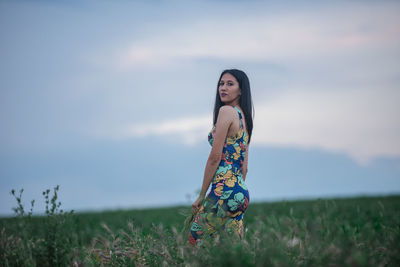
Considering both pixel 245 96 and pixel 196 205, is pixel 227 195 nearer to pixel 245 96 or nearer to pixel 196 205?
pixel 196 205

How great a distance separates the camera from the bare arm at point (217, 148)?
3588mm

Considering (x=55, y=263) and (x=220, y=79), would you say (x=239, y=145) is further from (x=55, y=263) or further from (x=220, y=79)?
(x=55, y=263)

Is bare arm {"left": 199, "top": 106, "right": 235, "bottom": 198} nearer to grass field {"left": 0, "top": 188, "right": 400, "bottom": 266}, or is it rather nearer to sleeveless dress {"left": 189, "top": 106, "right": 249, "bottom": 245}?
sleeveless dress {"left": 189, "top": 106, "right": 249, "bottom": 245}

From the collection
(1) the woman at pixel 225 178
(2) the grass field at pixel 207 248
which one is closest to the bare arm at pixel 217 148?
(1) the woman at pixel 225 178

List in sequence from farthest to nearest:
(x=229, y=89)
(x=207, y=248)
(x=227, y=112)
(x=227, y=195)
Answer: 1. (x=229, y=89)
2. (x=227, y=112)
3. (x=227, y=195)
4. (x=207, y=248)

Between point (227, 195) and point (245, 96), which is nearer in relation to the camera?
point (227, 195)

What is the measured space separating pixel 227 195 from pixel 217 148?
0.45 metres

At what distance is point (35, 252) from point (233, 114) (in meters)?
2.87

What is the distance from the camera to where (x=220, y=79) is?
4184 mm

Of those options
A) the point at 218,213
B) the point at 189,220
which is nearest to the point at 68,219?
the point at 189,220

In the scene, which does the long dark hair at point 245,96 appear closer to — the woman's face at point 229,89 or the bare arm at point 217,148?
the woman's face at point 229,89

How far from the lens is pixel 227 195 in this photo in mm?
3545

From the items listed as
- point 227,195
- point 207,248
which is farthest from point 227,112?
point 207,248

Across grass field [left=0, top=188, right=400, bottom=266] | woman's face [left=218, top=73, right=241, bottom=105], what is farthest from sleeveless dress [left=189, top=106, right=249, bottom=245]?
woman's face [left=218, top=73, right=241, bottom=105]
